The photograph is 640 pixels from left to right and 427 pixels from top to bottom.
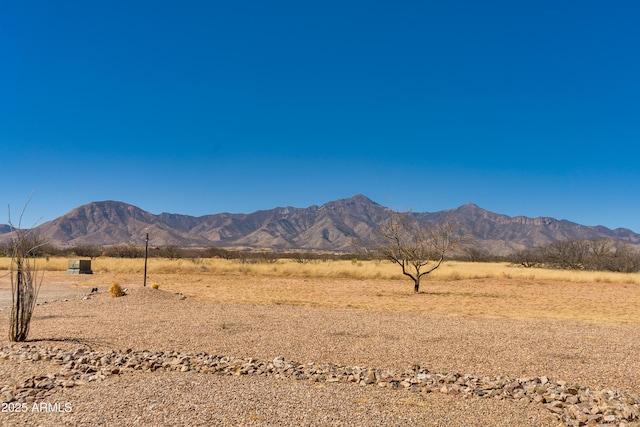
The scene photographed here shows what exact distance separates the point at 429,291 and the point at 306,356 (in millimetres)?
17934

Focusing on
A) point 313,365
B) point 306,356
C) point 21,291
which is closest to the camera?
point 313,365

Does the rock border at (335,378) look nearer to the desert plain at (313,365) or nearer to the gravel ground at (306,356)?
the desert plain at (313,365)

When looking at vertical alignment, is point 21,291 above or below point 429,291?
above

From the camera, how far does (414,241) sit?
1049 inches

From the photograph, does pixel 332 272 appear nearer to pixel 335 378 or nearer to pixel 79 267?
pixel 79 267

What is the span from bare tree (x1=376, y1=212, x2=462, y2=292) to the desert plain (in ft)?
24.1

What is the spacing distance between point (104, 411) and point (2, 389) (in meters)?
1.96

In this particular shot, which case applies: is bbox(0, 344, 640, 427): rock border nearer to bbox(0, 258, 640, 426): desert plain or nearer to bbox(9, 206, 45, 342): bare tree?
bbox(0, 258, 640, 426): desert plain

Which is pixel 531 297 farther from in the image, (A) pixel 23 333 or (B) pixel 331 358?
(A) pixel 23 333

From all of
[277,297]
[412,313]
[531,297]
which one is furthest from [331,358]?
[531,297]

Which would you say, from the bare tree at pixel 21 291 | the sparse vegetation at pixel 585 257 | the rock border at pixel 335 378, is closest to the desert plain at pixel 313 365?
the rock border at pixel 335 378

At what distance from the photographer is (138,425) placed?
18.3 ft

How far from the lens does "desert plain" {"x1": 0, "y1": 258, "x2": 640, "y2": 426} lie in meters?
6.04

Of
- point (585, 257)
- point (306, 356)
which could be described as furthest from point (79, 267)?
point (585, 257)
